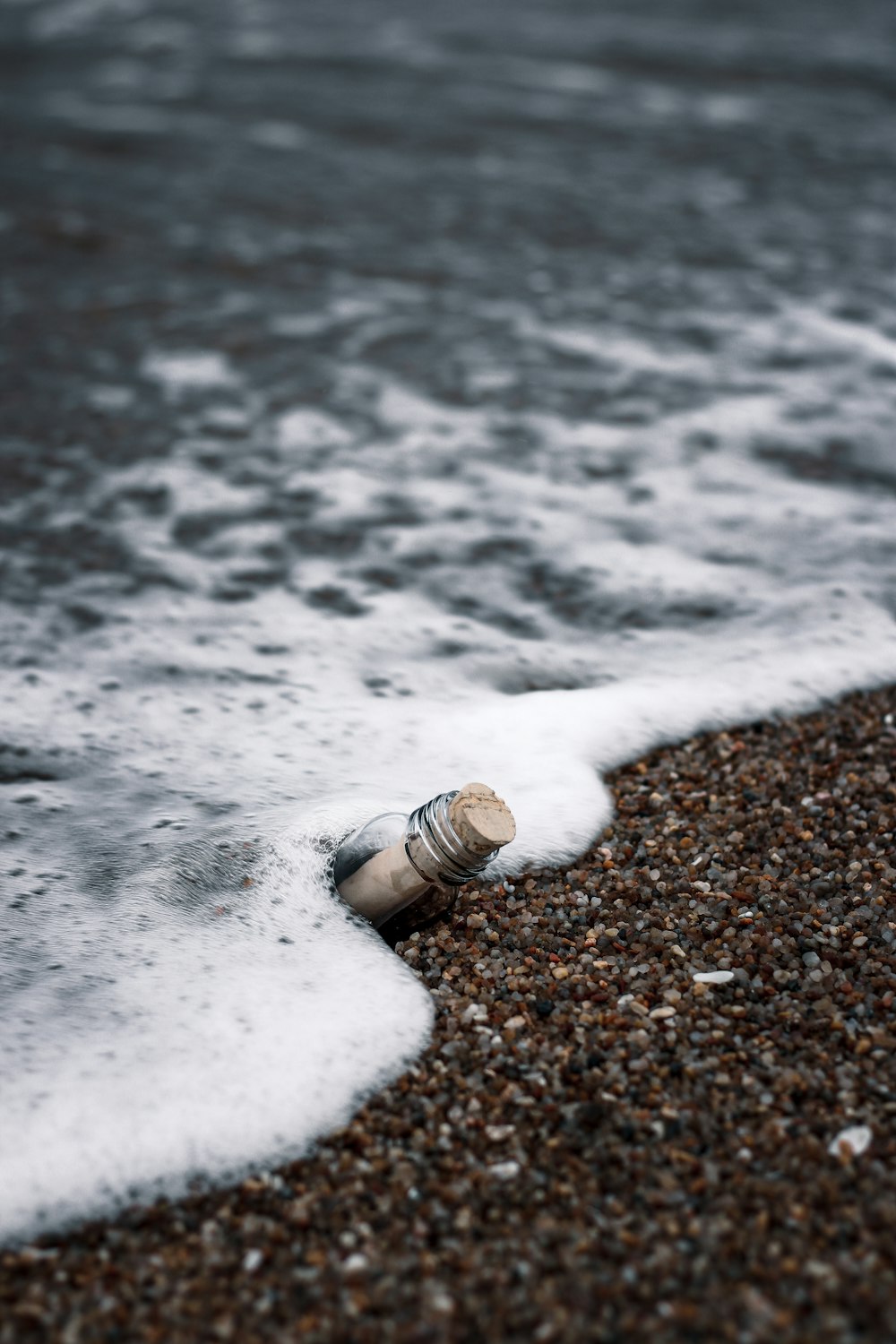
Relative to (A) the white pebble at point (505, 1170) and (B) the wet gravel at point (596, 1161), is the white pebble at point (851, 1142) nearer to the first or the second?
Answer: (B) the wet gravel at point (596, 1161)

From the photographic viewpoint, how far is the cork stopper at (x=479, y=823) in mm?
1661

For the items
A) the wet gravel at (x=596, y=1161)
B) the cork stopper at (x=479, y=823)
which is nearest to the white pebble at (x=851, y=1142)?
the wet gravel at (x=596, y=1161)

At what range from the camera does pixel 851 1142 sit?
1461 mm

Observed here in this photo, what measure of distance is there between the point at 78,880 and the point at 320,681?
78cm

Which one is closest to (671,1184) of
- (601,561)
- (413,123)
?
(601,561)

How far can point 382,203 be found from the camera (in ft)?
18.0

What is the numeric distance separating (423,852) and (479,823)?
123mm

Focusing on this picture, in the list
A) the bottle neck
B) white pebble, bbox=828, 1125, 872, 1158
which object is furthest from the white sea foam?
white pebble, bbox=828, 1125, 872, 1158

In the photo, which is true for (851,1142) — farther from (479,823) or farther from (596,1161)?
(479,823)

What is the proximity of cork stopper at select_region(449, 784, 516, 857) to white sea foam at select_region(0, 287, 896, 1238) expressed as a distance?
0.89 feet

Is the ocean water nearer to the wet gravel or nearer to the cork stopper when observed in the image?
the wet gravel

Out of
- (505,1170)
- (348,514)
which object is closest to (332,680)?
(348,514)

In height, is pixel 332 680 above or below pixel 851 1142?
below

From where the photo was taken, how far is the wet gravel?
51.2 inches
